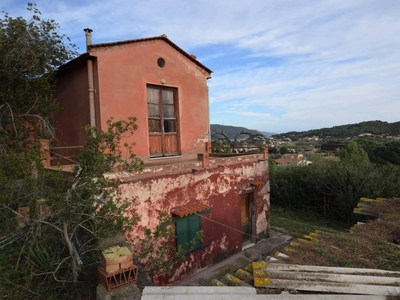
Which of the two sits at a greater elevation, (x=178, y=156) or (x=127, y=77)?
(x=127, y=77)

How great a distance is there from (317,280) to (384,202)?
17.9 feet

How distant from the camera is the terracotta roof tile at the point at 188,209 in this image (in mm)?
7093

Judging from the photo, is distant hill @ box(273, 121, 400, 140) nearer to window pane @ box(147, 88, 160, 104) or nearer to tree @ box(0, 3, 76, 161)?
window pane @ box(147, 88, 160, 104)

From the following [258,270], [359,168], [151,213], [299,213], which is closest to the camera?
A: [258,270]

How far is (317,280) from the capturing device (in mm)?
3303

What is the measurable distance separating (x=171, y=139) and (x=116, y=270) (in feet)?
20.7

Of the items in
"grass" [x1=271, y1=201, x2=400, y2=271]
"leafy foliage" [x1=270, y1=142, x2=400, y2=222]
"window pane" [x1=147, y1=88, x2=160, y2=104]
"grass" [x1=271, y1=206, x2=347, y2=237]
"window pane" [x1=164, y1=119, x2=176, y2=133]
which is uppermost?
"window pane" [x1=147, y1=88, x2=160, y2=104]

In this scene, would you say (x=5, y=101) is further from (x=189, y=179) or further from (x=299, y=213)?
(x=299, y=213)

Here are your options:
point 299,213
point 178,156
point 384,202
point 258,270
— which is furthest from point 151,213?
point 299,213

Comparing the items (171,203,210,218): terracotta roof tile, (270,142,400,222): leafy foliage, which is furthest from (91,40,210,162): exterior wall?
(270,142,400,222): leafy foliage

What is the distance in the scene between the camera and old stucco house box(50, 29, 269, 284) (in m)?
7.09

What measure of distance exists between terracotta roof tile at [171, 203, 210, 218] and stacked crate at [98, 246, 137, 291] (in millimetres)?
3727

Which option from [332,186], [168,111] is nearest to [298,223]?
[332,186]

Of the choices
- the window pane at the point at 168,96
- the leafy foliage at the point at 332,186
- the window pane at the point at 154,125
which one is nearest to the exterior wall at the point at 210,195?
the window pane at the point at 154,125
